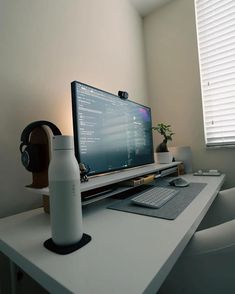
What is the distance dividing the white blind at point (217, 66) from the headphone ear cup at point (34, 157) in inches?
57.3

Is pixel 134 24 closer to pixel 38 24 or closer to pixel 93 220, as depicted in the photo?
pixel 38 24

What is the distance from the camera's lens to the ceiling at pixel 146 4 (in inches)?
74.2

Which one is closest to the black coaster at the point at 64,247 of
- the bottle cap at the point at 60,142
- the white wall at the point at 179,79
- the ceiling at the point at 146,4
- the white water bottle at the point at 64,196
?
the white water bottle at the point at 64,196

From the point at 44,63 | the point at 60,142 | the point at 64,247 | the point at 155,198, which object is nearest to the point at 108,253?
the point at 64,247

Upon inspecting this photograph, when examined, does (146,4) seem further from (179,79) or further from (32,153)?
(32,153)

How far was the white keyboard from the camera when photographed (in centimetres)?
77

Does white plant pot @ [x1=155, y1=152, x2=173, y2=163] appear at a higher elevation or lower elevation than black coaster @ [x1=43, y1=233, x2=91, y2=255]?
higher

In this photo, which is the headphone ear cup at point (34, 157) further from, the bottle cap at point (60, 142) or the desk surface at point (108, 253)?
the bottle cap at point (60, 142)

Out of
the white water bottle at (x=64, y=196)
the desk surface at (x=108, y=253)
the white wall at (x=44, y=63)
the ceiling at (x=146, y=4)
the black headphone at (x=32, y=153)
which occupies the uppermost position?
the ceiling at (x=146, y=4)

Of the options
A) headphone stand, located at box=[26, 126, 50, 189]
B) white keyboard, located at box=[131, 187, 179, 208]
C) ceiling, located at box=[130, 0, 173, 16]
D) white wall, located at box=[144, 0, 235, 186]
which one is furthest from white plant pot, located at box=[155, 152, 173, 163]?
ceiling, located at box=[130, 0, 173, 16]

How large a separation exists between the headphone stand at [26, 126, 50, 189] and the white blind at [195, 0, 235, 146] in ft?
4.70

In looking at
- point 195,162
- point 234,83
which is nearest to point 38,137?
point 195,162

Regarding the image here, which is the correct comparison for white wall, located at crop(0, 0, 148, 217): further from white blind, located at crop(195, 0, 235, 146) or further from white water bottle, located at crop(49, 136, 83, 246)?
white blind, located at crop(195, 0, 235, 146)

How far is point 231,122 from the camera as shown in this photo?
158 cm
